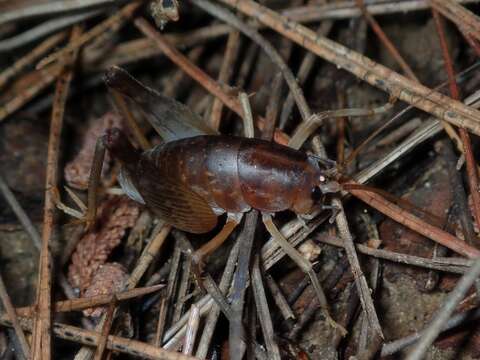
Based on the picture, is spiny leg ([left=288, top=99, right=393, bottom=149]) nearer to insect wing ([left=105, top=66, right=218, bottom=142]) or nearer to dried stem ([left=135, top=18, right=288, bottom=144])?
dried stem ([left=135, top=18, right=288, bottom=144])

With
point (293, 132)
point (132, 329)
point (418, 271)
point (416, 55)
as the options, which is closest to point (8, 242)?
point (132, 329)

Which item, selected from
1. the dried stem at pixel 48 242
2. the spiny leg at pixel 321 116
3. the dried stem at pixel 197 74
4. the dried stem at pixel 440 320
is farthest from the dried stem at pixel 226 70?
the dried stem at pixel 440 320

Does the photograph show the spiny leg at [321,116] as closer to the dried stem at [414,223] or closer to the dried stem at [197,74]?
the dried stem at [197,74]

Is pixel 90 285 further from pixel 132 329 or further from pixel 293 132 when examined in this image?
pixel 293 132

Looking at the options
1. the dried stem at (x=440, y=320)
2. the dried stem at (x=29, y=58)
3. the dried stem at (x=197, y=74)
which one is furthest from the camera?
the dried stem at (x=29, y=58)

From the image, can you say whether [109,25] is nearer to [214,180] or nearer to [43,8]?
[43,8]

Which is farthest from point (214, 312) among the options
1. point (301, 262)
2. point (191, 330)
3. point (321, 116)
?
point (321, 116)
